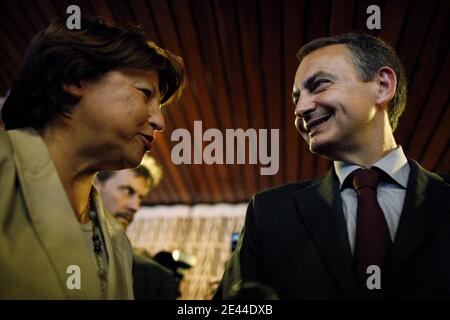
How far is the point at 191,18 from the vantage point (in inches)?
57.3

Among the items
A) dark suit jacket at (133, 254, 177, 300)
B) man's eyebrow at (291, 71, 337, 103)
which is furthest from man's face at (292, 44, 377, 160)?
dark suit jacket at (133, 254, 177, 300)

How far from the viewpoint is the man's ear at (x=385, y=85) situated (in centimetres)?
111

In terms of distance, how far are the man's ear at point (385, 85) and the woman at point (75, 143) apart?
0.42 m

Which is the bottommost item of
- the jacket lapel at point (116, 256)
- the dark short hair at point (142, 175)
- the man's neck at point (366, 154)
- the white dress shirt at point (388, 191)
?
the dark short hair at point (142, 175)

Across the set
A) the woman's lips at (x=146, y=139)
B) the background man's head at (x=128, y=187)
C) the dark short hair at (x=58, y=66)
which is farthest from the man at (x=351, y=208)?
the background man's head at (x=128, y=187)

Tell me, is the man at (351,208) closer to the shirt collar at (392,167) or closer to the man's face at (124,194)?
the shirt collar at (392,167)

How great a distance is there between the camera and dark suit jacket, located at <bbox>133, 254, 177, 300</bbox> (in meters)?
1.05

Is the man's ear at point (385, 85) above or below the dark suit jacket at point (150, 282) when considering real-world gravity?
above

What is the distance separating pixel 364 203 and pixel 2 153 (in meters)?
0.64

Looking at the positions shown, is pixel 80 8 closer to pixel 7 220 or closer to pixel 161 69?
pixel 161 69

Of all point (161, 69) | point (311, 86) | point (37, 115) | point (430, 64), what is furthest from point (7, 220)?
point (430, 64)

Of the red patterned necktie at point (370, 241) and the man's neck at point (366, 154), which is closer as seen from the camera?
the red patterned necktie at point (370, 241)

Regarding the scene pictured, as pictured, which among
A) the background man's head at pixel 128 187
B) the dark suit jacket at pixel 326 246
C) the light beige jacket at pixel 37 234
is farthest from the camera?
the background man's head at pixel 128 187

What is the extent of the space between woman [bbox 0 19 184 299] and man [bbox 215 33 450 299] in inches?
10.2
